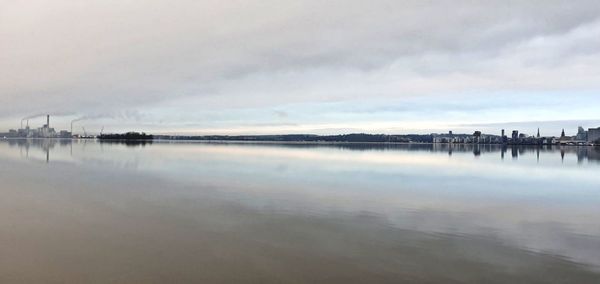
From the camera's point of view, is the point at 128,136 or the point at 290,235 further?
the point at 128,136

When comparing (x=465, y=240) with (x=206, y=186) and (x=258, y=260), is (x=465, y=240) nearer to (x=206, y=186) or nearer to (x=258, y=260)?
(x=258, y=260)

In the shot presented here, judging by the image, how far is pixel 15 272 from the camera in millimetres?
7402

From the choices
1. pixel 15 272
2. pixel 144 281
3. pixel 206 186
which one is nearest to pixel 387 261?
pixel 144 281

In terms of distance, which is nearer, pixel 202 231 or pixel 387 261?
pixel 387 261

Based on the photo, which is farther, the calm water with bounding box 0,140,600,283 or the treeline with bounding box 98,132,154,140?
the treeline with bounding box 98,132,154,140

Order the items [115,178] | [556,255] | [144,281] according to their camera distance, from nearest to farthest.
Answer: [144,281], [556,255], [115,178]

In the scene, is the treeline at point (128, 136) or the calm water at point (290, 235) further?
the treeline at point (128, 136)

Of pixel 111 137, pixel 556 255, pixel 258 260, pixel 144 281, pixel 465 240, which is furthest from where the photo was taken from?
pixel 111 137

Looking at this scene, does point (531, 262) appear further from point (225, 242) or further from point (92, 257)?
point (92, 257)

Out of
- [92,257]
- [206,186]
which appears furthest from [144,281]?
[206,186]

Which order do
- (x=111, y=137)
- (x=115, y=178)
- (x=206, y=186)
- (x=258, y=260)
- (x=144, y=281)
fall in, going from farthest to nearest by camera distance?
(x=111, y=137) < (x=115, y=178) < (x=206, y=186) < (x=258, y=260) < (x=144, y=281)

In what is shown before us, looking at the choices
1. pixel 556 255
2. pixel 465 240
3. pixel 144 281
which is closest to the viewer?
pixel 144 281

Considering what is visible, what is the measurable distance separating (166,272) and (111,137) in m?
194

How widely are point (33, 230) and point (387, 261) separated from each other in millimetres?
8062
